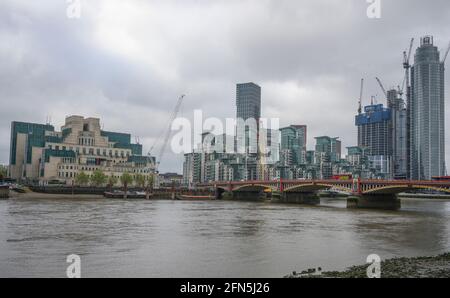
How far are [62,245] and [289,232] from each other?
2219 centimetres

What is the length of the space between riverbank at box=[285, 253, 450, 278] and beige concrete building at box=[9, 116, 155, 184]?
144 metres

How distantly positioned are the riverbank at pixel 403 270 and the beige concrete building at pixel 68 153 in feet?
471

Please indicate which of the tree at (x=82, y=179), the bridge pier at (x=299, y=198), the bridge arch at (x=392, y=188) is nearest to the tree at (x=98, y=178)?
the tree at (x=82, y=179)

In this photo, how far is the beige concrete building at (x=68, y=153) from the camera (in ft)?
533

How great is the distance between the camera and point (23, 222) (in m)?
47.4

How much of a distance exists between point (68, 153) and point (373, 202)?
11680cm

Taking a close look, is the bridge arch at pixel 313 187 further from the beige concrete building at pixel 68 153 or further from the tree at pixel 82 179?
the beige concrete building at pixel 68 153

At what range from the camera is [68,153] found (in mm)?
166125

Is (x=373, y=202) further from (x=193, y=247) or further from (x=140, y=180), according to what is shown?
(x=140, y=180)

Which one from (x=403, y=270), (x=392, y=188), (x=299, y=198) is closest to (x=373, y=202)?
(x=392, y=188)

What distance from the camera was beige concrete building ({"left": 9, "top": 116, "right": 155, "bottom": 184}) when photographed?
162 m

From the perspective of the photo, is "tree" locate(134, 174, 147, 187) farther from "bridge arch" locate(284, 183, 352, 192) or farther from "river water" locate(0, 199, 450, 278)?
"river water" locate(0, 199, 450, 278)
